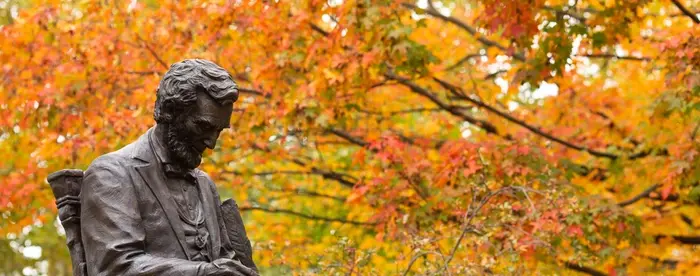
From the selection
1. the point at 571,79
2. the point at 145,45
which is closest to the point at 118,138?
the point at 145,45

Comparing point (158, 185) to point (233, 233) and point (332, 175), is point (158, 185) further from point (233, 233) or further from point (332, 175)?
point (332, 175)

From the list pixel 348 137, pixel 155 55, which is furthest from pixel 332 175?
pixel 155 55

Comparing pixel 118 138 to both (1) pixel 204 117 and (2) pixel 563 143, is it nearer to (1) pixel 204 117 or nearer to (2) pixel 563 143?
(2) pixel 563 143

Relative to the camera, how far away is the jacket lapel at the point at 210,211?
16.3ft

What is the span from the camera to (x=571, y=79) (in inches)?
523

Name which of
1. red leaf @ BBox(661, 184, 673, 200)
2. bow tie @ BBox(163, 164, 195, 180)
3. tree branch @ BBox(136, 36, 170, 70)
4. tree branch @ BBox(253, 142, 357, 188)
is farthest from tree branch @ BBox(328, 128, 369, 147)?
bow tie @ BBox(163, 164, 195, 180)

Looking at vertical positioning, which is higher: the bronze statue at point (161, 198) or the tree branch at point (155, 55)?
the tree branch at point (155, 55)

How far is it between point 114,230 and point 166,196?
1.01 feet

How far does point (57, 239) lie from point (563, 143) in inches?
488

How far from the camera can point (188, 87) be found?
4805mm

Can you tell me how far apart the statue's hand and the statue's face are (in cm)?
50

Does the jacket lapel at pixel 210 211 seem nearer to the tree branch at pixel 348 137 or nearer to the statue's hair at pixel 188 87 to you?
the statue's hair at pixel 188 87

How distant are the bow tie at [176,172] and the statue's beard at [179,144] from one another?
1.2 inches

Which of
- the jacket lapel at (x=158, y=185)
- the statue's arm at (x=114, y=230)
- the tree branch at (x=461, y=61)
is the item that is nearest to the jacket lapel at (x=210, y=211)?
the jacket lapel at (x=158, y=185)
